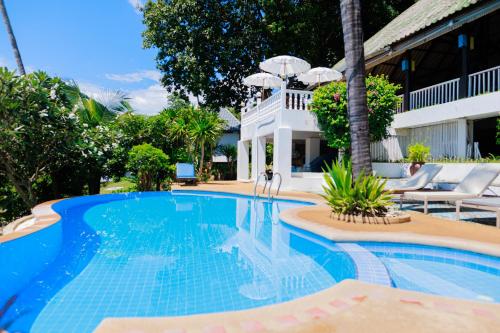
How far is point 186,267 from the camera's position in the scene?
4938 mm

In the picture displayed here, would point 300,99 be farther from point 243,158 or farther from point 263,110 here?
point 243,158

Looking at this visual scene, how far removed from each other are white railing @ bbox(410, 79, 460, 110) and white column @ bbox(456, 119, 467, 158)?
1.22m

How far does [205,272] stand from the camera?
15.5 ft

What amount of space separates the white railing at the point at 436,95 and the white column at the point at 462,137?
1217 millimetres

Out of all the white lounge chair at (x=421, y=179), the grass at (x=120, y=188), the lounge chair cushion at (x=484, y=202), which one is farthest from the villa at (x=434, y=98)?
the grass at (x=120, y=188)

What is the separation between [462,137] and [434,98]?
2.55 m

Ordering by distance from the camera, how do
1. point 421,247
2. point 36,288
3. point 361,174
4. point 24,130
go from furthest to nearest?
point 24,130 < point 361,174 < point 421,247 < point 36,288

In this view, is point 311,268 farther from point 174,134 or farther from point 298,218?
point 174,134

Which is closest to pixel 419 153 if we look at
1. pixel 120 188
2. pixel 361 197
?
pixel 361 197

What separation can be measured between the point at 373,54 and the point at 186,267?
1322 cm

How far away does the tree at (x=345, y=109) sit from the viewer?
13.2m

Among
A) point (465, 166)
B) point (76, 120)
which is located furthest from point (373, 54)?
point (76, 120)

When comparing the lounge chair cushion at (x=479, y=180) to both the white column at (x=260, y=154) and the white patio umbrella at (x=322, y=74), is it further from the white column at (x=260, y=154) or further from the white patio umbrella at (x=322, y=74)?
the white column at (x=260, y=154)

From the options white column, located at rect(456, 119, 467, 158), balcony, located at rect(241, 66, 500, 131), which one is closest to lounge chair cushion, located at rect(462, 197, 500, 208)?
white column, located at rect(456, 119, 467, 158)
